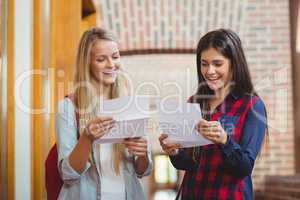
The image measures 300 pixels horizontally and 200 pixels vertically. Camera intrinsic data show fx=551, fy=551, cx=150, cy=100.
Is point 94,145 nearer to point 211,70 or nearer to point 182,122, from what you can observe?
point 182,122

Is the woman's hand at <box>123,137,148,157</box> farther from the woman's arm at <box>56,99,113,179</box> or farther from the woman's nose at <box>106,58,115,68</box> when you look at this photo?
the woman's nose at <box>106,58,115,68</box>

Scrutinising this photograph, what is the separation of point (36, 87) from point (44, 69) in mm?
131

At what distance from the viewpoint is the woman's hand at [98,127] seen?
5.90 ft

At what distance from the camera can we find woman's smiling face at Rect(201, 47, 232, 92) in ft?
6.29

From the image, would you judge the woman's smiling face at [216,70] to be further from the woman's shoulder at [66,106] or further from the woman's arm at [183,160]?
the woman's shoulder at [66,106]

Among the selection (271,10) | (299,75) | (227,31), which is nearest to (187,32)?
(271,10)

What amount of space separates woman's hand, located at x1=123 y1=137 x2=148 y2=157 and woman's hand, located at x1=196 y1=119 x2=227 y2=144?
217mm

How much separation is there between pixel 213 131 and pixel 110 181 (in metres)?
0.40

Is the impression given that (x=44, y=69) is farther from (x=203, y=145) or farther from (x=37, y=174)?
(x=203, y=145)

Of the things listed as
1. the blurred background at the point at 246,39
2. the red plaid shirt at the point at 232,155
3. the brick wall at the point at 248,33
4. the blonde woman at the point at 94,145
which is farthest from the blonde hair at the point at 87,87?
the brick wall at the point at 248,33

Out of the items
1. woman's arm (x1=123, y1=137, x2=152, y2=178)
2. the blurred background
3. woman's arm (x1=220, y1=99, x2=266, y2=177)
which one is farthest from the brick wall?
woman's arm (x1=220, y1=99, x2=266, y2=177)

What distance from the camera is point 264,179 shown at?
4855mm

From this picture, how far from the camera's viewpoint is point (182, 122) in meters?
1.86

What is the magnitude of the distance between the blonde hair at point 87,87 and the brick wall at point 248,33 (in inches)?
105
